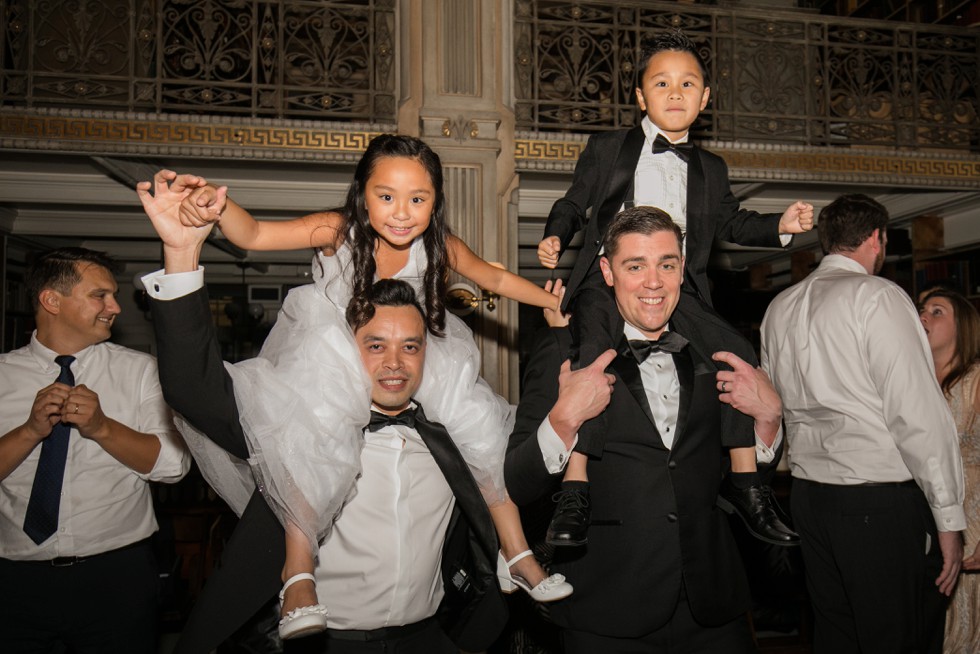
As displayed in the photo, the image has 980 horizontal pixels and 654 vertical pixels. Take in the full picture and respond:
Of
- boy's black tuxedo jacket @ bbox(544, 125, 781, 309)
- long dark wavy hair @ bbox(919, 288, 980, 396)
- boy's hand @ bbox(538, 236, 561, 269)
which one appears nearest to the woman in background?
long dark wavy hair @ bbox(919, 288, 980, 396)

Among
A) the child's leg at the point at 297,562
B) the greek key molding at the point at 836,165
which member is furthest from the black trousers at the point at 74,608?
the greek key molding at the point at 836,165

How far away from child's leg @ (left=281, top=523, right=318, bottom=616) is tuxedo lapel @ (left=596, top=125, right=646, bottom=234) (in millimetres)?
1430

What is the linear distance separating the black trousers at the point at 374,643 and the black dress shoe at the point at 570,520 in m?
0.53

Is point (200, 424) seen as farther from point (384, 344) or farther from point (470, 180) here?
point (470, 180)

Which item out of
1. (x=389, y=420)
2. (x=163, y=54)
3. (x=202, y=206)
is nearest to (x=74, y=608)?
(x=389, y=420)

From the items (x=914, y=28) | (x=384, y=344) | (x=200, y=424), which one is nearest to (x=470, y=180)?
(x=384, y=344)

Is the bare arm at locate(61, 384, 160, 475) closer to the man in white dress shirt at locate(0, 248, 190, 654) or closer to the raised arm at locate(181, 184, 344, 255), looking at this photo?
the man in white dress shirt at locate(0, 248, 190, 654)

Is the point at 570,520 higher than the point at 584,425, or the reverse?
the point at 584,425

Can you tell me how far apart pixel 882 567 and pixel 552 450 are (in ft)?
5.02

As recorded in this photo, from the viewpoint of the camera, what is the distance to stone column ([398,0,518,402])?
17.9ft

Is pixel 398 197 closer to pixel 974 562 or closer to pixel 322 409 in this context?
pixel 322 409

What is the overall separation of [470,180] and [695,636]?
148 inches

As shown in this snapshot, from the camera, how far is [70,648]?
3.04 metres

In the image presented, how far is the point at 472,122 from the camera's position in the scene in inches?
217
